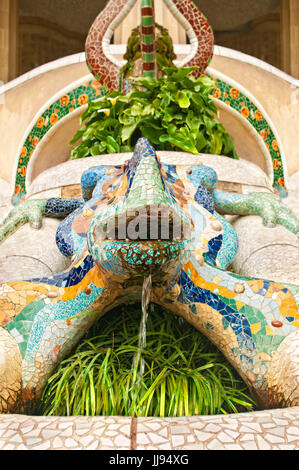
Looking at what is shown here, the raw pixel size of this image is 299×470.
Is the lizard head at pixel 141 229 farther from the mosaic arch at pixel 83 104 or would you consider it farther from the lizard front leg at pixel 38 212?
the mosaic arch at pixel 83 104

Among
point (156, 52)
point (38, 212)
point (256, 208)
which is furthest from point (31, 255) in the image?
point (156, 52)

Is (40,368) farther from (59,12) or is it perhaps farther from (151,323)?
(59,12)

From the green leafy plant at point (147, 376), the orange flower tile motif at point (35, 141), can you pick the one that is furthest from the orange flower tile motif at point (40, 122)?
the green leafy plant at point (147, 376)

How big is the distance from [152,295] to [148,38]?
1.99 meters

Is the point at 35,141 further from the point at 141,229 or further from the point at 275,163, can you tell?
the point at 141,229

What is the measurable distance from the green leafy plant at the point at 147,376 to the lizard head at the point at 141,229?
30 cm

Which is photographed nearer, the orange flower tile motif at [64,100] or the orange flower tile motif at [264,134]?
the orange flower tile motif at [264,134]

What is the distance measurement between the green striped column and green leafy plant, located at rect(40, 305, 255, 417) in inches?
73.7

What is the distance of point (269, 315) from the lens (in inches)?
61.3

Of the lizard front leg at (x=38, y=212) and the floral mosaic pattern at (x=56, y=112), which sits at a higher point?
the floral mosaic pattern at (x=56, y=112)

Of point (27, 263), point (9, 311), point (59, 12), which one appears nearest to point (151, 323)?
point (9, 311)

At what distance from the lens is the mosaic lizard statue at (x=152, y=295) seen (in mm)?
1330

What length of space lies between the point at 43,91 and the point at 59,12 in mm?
4321

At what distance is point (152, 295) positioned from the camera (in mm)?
1560
